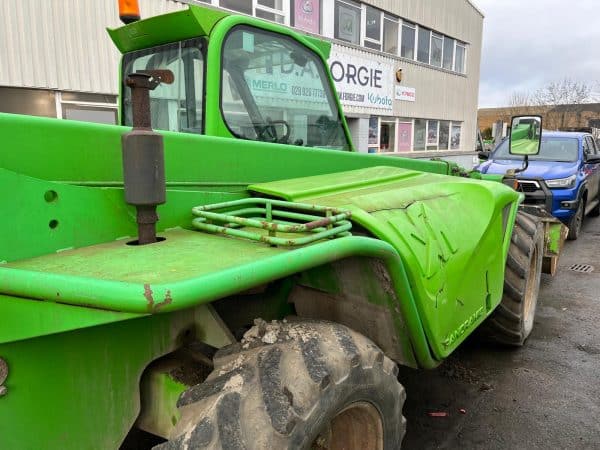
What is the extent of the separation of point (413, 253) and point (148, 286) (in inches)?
51.0

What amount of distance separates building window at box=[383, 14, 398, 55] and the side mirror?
12884 millimetres

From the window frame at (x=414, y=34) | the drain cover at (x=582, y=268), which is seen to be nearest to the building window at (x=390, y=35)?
the window frame at (x=414, y=34)

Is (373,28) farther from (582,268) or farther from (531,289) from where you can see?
(531,289)

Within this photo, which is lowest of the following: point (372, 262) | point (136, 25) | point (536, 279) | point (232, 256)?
point (536, 279)

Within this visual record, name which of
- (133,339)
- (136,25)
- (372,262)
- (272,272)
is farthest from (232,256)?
(136,25)

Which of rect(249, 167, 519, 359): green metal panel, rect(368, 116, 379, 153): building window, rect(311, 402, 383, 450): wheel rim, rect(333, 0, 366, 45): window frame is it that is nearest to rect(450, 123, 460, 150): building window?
rect(368, 116, 379, 153): building window

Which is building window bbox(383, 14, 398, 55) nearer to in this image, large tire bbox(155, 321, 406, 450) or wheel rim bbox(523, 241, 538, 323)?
wheel rim bbox(523, 241, 538, 323)

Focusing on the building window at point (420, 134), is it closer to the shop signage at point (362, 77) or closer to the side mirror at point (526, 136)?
the shop signage at point (362, 77)

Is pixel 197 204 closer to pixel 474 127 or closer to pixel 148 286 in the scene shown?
pixel 148 286

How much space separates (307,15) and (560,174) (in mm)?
7579

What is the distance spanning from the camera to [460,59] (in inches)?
824

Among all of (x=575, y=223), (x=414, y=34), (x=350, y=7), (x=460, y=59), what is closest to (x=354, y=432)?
(x=575, y=223)

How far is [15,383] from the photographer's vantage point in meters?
1.73

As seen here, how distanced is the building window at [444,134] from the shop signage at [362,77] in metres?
4.66
